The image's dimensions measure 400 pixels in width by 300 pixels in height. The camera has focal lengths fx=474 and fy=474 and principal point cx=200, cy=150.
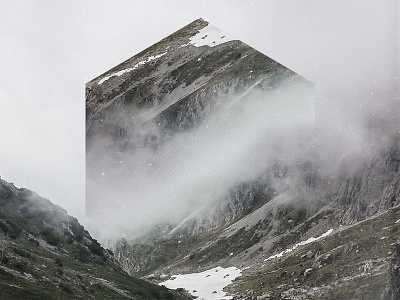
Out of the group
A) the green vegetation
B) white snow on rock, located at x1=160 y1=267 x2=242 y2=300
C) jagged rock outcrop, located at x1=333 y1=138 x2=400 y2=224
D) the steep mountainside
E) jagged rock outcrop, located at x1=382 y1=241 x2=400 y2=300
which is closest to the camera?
jagged rock outcrop, located at x1=382 y1=241 x2=400 y2=300

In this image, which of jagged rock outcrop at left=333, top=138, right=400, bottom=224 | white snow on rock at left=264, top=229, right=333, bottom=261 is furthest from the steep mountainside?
white snow on rock at left=264, top=229, right=333, bottom=261

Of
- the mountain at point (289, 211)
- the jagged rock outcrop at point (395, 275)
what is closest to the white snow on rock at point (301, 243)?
the mountain at point (289, 211)

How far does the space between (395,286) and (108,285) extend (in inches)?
1198

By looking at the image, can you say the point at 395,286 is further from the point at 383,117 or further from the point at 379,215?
the point at 383,117

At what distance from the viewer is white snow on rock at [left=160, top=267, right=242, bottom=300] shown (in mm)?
108512

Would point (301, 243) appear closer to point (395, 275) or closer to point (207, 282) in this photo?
point (207, 282)

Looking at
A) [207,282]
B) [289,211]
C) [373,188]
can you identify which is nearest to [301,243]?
[373,188]

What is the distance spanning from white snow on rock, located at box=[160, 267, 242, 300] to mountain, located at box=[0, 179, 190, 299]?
127 feet

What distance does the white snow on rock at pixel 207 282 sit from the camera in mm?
108512

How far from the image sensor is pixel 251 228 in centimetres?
16925

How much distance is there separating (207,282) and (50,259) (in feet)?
262

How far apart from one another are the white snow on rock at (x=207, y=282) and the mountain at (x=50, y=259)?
127 ft

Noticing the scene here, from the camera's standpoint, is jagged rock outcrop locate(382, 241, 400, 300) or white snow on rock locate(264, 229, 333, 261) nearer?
jagged rock outcrop locate(382, 241, 400, 300)

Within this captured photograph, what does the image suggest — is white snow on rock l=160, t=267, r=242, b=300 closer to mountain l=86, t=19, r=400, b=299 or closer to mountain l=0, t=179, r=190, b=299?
mountain l=86, t=19, r=400, b=299
